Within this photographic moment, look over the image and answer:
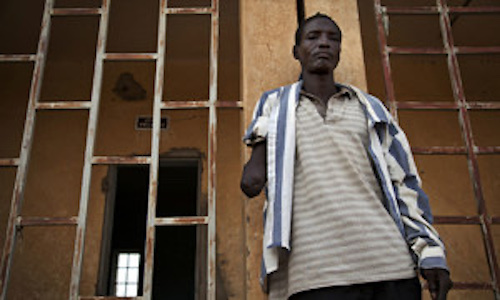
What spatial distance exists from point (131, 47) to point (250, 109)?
9.64ft

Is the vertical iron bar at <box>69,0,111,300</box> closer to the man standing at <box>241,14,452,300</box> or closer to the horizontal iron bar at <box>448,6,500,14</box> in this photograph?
the man standing at <box>241,14,452,300</box>

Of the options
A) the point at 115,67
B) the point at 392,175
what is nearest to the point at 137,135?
the point at 115,67

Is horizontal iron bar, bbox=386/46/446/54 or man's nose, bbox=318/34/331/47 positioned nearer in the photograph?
man's nose, bbox=318/34/331/47

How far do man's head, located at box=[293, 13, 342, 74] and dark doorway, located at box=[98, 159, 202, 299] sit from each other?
171 inches

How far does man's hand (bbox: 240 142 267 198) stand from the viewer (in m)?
1.70

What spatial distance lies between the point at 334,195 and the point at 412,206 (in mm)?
302

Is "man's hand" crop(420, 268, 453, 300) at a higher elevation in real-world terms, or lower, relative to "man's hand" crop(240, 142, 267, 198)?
lower

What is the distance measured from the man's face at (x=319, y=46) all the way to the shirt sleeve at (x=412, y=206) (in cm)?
35

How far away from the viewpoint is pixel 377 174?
1710 mm

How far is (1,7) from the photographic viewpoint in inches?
160

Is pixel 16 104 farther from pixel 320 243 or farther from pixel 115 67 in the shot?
pixel 320 243

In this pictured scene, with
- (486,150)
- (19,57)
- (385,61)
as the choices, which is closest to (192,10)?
(19,57)

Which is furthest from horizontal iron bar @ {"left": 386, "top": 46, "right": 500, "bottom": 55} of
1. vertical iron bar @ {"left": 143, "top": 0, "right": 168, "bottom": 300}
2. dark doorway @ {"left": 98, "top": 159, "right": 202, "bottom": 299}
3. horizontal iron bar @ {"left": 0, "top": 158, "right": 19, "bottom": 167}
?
dark doorway @ {"left": 98, "top": 159, "right": 202, "bottom": 299}

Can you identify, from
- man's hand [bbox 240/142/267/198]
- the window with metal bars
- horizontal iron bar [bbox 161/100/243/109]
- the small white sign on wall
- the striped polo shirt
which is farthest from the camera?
the small white sign on wall
